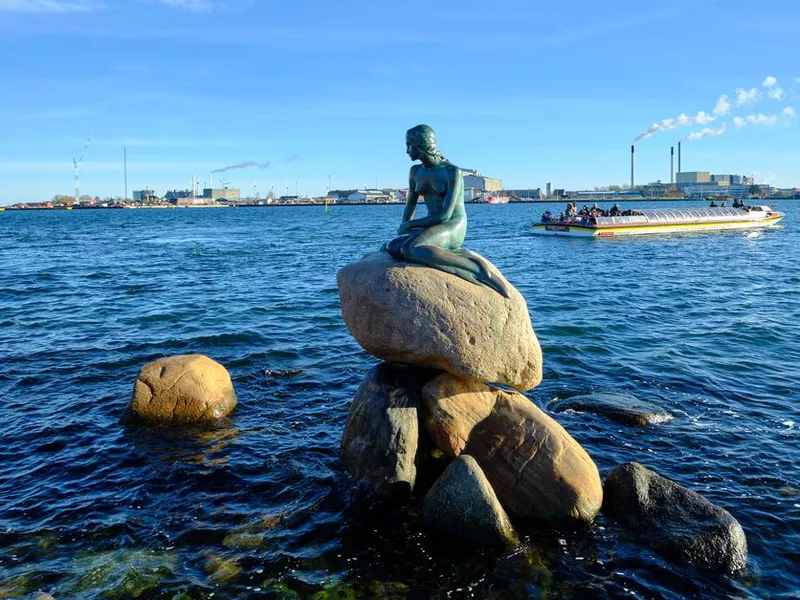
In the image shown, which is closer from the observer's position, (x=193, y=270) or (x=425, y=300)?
(x=425, y=300)

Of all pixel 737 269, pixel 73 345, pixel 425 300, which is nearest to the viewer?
pixel 425 300

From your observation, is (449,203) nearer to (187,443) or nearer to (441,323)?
(441,323)

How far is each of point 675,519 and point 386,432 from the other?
13.4 ft

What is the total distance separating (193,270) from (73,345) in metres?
20.2

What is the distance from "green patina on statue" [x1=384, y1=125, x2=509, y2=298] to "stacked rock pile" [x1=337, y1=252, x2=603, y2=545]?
258mm

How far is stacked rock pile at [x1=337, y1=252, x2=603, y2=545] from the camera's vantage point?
30.6 ft

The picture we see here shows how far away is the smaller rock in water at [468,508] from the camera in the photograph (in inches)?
337

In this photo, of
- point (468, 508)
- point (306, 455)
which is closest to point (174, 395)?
point (306, 455)

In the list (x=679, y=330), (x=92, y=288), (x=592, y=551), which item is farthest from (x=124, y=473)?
(x=92, y=288)

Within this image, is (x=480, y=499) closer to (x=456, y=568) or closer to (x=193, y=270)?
(x=456, y=568)

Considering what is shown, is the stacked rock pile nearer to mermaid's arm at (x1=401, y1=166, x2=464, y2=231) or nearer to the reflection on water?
mermaid's arm at (x1=401, y1=166, x2=464, y2=231)

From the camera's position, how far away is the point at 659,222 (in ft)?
206

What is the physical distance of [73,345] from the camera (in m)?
19.5

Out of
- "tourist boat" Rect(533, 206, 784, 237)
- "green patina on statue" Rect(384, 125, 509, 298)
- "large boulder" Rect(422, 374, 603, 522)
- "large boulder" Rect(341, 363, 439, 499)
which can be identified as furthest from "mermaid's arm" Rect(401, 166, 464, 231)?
"tourist boat" Rect(533, 206, 784, 237)
